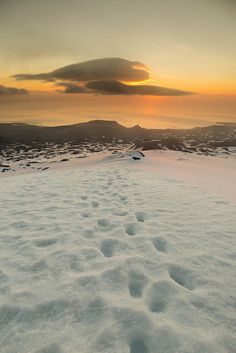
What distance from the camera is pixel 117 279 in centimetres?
502

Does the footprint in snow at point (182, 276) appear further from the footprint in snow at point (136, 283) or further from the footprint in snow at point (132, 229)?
the footprint in snow at point (132, 229)

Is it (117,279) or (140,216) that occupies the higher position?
(117,279)

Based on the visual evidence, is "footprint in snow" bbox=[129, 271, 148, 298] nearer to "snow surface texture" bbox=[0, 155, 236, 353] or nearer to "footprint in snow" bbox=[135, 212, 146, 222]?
"snow surface texture" bbox=[0, 155, 236, 353]

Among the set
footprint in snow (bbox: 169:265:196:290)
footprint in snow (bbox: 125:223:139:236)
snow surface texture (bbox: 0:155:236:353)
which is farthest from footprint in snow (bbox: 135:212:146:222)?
footprint in snow (bbox: 169:265:196:290)

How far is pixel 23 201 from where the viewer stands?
1082 centimetres

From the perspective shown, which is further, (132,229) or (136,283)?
(132,229)

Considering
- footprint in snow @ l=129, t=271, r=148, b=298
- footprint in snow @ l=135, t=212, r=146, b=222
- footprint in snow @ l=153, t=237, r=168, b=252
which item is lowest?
footprint in snow @ l=135, t=212, r=146, b=222

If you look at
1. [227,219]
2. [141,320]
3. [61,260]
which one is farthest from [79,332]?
[227,219]

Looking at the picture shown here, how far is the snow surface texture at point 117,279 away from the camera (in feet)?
12.1

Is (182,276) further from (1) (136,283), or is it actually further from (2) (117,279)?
(2) (117,279)

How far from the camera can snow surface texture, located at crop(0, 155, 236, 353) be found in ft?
12.1

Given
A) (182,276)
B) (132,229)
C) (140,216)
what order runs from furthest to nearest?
(140,216) < (132,229) < (182,276)

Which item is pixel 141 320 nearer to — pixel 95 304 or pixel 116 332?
pixel 116 332

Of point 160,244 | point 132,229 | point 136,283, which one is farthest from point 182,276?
point 132,229
